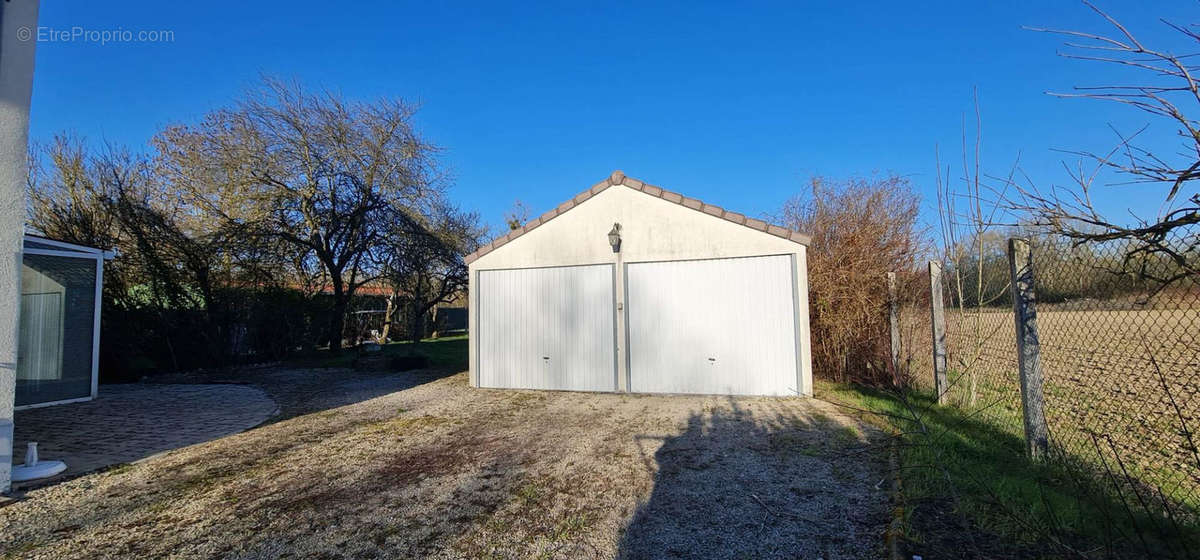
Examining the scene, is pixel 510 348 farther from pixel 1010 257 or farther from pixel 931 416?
pixel 1010 257

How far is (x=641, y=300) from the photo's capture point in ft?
27.1

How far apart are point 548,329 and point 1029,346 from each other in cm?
647

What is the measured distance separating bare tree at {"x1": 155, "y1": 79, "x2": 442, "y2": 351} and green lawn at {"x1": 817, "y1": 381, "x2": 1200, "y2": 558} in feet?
42.4

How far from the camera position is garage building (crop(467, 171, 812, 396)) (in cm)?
759

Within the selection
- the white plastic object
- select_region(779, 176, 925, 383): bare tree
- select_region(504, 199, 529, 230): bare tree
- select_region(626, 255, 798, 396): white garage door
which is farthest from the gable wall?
select_region(504, 199, 529, 230): bare tree

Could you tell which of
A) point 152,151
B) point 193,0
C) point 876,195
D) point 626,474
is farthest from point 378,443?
point 152,151

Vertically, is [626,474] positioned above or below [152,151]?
below

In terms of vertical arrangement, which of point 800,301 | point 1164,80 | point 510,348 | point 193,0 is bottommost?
point 510,348

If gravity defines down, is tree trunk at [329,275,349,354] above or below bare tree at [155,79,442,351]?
below

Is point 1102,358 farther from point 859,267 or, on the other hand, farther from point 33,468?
point 33,468

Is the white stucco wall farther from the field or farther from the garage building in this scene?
the field

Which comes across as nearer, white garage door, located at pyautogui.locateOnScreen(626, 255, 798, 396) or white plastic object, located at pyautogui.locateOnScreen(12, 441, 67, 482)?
white plastic object, located at pyautogui.locateOnScreen(12, 441, 67, 482)

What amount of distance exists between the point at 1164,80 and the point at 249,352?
Result: 16196 millimetres

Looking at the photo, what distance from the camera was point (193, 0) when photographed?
7809 millimetres
